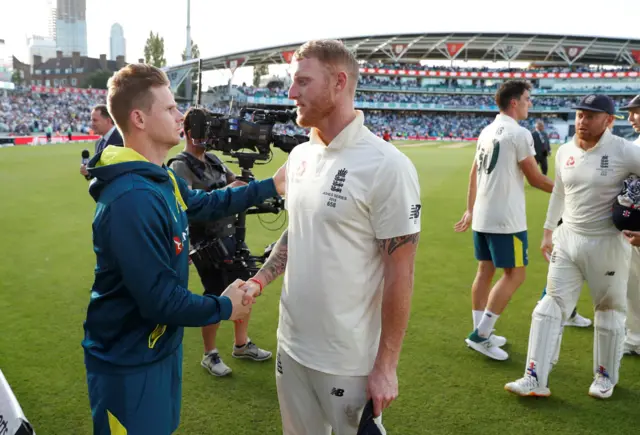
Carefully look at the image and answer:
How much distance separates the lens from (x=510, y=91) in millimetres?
4977

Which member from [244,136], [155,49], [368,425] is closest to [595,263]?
[368,425]

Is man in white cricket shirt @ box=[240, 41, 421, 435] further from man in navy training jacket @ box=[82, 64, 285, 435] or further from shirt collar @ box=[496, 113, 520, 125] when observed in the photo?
shirt collar @ box=[496, 113, 520, 125]

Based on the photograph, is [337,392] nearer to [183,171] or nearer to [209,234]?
[209,234]

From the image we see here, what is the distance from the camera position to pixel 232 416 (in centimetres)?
381

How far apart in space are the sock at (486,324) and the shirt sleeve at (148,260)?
3448mm

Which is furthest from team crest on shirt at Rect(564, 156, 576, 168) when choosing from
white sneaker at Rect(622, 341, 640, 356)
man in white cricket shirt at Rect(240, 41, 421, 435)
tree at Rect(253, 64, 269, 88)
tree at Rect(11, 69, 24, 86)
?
tree at Rect(11, 69, 24, 86)

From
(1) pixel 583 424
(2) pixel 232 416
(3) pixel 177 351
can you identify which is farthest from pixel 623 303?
(3) pixel 177 351

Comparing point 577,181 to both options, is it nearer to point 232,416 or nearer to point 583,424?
point 583,424

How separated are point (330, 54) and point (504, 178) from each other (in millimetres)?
3261

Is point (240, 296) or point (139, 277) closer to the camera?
point (139, 277)

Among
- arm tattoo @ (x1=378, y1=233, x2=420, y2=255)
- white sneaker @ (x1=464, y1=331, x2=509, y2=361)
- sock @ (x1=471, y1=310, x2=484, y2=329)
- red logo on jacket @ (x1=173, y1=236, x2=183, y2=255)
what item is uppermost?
arm tattoo @ (x1=378, y1=233, x2=420, y2=255)

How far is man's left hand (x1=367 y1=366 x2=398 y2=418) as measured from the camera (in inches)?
84.9

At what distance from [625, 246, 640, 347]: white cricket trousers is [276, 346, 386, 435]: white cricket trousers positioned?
389 cm

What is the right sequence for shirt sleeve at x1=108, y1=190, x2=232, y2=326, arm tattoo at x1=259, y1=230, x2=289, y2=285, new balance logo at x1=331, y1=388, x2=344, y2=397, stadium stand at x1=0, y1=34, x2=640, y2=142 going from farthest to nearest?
stadium stand at x1=0, y1=34, x2=640, y2=142
arm tattoo at x1=259, y1=230, x2=289, y2=285
new balance logo at x1=331, y1=388, x2=344, y2=397
shirt sleeve at x1=108, y1=190, x2=232, y2=326
